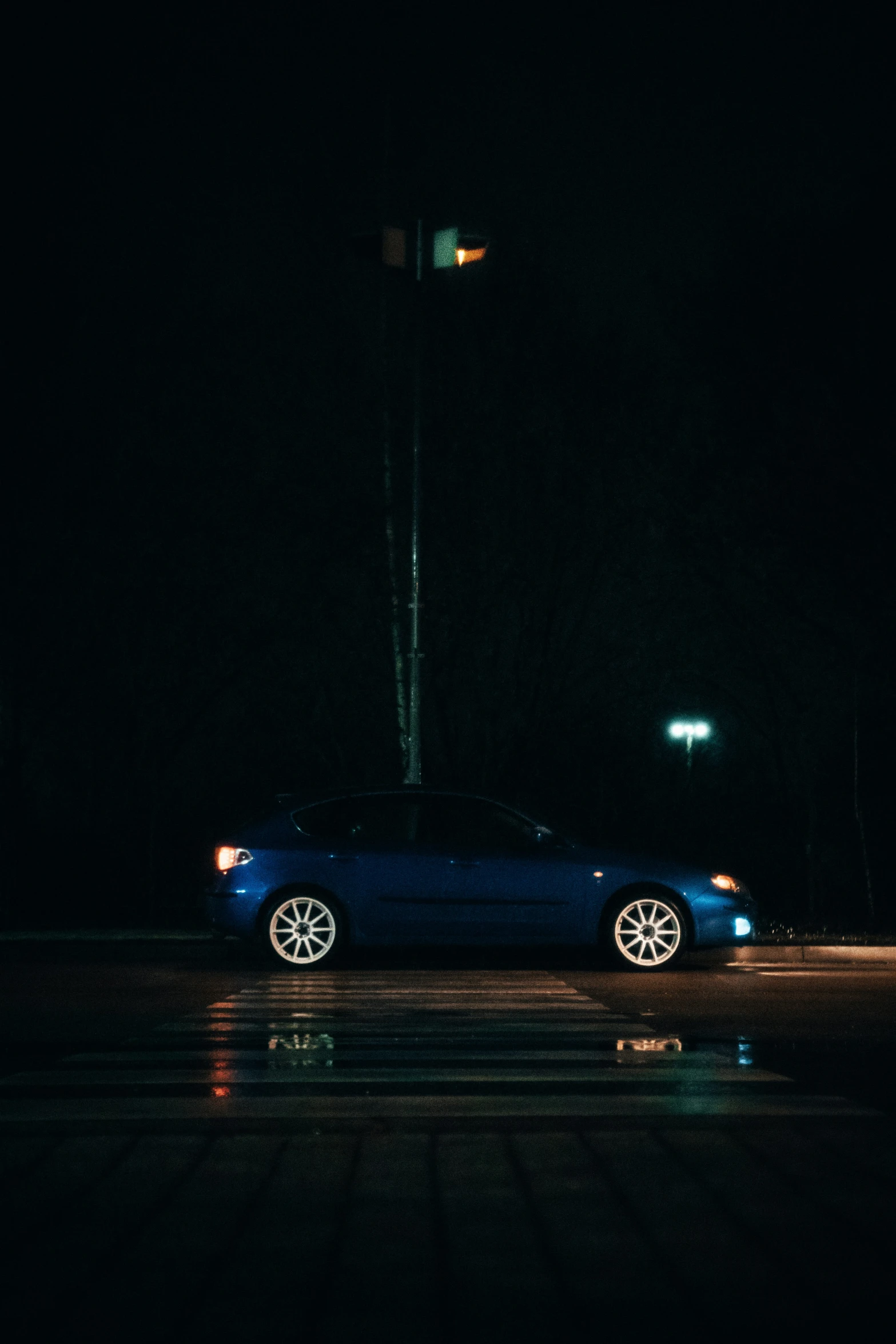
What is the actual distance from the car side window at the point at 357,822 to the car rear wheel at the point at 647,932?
2138 mm

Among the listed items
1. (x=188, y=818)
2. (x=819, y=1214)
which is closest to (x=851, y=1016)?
(x=819, y=1214)

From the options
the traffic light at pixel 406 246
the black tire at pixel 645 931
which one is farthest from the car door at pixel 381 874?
the traffic light at pixel 406 246

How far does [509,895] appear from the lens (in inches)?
638

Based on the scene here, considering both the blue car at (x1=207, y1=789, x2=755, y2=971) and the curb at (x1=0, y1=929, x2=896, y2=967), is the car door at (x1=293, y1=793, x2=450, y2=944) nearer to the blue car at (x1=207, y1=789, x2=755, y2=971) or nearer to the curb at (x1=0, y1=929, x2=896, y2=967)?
the blue car at (x1=207, y1=789, x2=755, y2=971)

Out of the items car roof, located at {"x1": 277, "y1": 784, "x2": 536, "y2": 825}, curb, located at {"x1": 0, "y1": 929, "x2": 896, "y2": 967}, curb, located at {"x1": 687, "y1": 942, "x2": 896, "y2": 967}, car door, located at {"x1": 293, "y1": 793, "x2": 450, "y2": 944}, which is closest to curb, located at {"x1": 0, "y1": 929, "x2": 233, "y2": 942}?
curb, located at {"x1": 0, "y1": 929, "x2": 896, "y2": 967}

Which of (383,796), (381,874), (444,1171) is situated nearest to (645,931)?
(381,874)

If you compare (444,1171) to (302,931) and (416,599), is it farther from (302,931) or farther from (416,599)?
(416,599)

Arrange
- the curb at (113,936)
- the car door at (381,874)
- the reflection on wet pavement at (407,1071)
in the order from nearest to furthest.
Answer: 1. the reflection on wet pavement at (407,1071)
2. the car door at (381,874)
3. the curb at (113,936)

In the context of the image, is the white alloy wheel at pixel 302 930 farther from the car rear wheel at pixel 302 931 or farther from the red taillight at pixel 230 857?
the red taillight at pixel 230 857

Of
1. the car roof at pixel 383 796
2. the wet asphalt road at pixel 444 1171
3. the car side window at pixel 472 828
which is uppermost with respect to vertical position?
the car roof at pixel 383 796

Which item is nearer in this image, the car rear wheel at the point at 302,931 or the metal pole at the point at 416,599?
the car rear wheel at the point at 302,931

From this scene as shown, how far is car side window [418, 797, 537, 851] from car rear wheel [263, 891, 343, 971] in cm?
116

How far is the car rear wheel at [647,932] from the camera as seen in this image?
1617 cm

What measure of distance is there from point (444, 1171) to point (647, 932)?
10.2 metres
